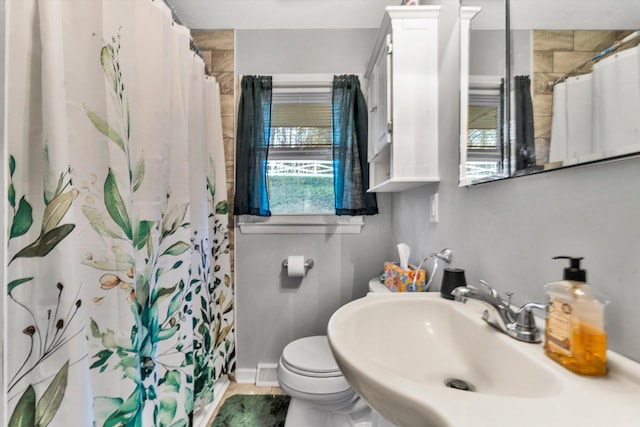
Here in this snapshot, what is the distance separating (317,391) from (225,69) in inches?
73.1

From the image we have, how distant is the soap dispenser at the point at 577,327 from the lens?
41 centimetres

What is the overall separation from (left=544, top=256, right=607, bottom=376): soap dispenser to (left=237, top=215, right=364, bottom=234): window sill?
1.25m

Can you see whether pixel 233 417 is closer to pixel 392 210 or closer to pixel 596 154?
pixel 392 210

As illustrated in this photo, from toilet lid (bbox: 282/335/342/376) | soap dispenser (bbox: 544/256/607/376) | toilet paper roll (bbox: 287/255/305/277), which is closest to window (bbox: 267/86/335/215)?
toilet paper roll (bbox: 287/255/305/277)

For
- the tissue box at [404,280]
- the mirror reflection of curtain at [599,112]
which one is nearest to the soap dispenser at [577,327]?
the mirror reflection of curtain at [599,112]

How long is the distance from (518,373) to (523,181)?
427mm

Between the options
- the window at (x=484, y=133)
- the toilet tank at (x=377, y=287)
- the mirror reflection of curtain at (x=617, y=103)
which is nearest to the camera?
the mirror reflection of curtain at (x=617, y=103)

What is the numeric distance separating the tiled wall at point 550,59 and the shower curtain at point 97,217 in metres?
1.10

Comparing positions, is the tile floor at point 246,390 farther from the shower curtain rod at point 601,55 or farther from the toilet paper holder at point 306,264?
the shower curtain rod at point 601,55

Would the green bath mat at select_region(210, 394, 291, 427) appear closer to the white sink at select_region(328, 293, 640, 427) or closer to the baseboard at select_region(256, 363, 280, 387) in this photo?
the baseboard at select_region(256, 363, 280, 387)

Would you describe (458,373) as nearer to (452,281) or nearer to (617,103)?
(452,281)

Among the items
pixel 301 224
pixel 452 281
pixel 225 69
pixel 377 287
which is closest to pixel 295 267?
pixel 301 224

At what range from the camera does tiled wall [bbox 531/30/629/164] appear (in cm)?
50

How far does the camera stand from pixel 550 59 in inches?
22.5
